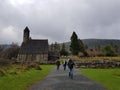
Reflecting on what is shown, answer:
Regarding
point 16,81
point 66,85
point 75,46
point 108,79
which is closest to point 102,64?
point 108,79

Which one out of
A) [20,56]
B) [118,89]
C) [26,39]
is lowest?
[118,89]

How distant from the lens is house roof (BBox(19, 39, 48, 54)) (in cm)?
11834

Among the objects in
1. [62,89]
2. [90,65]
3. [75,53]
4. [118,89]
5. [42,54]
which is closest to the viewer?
[62,89]

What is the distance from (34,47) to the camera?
12056 cm

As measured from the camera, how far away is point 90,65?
6531cm

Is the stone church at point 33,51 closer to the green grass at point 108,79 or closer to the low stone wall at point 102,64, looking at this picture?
the low stone wall at point 102,64

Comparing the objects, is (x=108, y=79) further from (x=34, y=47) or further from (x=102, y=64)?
(x=34, y=47)

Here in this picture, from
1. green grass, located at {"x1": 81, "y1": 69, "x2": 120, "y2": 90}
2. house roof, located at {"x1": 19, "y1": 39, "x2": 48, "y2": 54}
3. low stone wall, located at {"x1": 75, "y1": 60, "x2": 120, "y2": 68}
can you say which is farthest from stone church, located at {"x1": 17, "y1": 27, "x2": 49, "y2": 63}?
green grass, located at {"x1": 81, "y1": 69, "x2": 120, "y2": 90}

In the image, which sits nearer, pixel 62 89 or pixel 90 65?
pixel 62 89

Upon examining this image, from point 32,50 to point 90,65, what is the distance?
→ 57.2 metres

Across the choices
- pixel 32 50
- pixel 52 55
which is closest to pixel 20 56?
pixel 32 50

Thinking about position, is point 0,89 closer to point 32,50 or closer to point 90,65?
point 90,65

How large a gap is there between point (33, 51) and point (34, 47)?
248cm

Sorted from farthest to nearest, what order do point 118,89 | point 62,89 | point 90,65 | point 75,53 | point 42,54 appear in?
point 75,53
point 42,54
point 90,65
point 118,89
point 62,89
